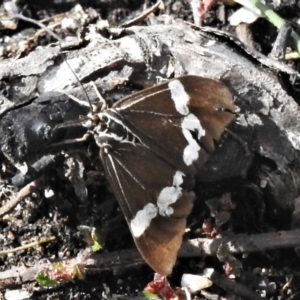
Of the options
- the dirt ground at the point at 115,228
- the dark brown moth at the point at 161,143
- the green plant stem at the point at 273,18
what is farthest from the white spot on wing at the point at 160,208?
the green plant stem at the point at 273,18

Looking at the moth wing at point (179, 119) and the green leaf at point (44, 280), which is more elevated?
the moth wing at point (179, 119)

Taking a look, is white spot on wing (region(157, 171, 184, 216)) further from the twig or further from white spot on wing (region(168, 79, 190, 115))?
the twig

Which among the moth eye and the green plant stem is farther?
the green plant stem

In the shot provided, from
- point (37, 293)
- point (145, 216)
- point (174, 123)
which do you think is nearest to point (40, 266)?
point (37, 293)

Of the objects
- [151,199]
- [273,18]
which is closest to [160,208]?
[151,199]

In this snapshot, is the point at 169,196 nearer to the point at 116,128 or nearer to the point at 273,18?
the point at 116,128

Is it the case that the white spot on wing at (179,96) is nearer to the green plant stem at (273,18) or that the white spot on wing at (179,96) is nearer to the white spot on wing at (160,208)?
the white spot on wing at (160,208)

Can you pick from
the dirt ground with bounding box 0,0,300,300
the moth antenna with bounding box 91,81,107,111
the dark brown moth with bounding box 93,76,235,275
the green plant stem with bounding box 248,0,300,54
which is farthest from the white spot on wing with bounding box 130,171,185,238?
the green plant stem with bounding box 248,0,300,54
